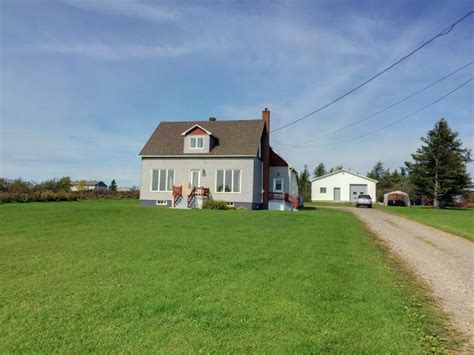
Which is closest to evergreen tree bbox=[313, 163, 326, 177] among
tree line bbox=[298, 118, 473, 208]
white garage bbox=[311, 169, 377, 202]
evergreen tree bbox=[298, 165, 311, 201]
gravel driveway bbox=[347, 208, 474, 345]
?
evergreen tree bbox=[298, 165, 311, 201]

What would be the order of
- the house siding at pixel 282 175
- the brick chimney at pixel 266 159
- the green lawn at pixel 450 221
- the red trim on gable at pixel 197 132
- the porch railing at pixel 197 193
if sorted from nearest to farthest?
the green lawn at pixel 450 221 → the porch railing at pixel 197 193 → the red trim on gable at pixel 197 132 → the brick chimney at pixel 266 159 → the house siding at pixel 282 175

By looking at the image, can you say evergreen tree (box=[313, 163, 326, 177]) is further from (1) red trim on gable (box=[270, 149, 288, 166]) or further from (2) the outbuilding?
(1) red trim on gable (box=[270, 149, 288, 166])

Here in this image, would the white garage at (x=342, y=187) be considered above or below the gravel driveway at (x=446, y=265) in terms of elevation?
above

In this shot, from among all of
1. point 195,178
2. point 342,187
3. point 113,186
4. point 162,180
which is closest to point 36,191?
point 162,180

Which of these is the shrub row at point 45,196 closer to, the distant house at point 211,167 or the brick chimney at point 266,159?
the distant house at point 211,167

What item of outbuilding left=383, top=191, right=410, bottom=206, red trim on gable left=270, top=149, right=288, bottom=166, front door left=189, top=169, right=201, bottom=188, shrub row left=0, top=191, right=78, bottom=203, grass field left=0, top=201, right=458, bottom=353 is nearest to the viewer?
grass field left=0, top=201, right=458, bottom=353

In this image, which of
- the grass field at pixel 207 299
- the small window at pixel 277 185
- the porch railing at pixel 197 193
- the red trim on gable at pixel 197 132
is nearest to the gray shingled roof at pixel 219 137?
the red trim on gable at pixel 197 132

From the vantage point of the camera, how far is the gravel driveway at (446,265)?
17.6 feet

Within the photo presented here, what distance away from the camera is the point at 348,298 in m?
5.38

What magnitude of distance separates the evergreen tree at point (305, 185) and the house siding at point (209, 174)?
115 feet

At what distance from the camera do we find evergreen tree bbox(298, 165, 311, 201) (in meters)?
61.8

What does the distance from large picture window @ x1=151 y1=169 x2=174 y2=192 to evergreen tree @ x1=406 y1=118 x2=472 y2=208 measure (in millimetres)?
30786

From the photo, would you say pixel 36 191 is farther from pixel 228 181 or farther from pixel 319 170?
pixel 319 170

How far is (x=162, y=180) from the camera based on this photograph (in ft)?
91.1
